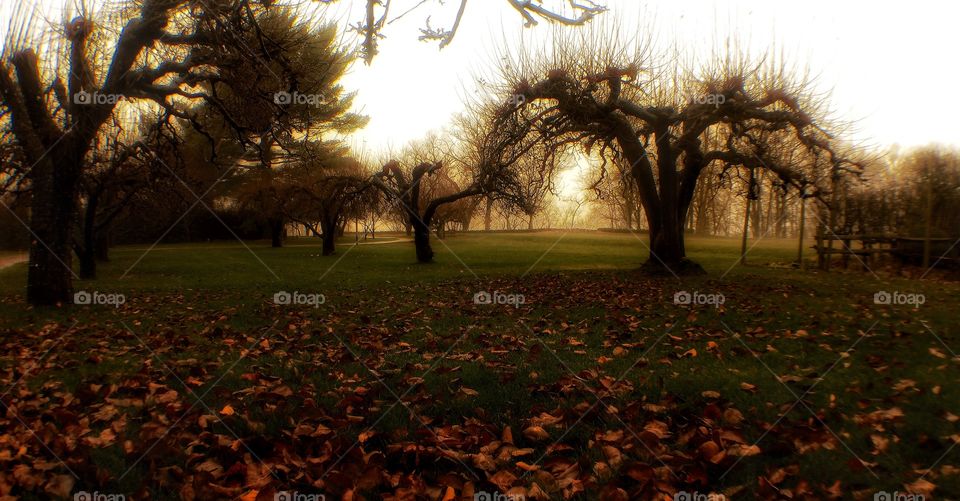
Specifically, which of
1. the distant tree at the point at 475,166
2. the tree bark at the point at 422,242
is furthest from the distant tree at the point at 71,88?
the tree bark at the point at 422,242

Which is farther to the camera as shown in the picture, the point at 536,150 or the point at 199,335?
the point at 536,150

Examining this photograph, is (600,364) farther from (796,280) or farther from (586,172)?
(586,172)

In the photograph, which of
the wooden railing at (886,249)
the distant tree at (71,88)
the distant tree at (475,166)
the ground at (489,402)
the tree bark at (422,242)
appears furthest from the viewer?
the tree bark at (422,242)

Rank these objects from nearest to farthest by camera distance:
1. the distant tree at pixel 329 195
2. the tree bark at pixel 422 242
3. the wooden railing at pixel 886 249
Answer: the wooden railing at pixel 886 249, the tree bark at pixel 422 242, the distant tree at pixel 329 195

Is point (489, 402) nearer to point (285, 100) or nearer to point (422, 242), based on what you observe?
point (285, 100)

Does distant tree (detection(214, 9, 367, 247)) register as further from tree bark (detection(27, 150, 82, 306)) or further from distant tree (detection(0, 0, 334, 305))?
tree bark (detection(27, 150, 82, 306))

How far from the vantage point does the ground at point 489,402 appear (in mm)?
2977

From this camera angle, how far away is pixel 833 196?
1600cm

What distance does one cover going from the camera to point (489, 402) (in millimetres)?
4199

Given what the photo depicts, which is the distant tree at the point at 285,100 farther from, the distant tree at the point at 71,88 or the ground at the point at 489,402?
the ground at the point at 489,402

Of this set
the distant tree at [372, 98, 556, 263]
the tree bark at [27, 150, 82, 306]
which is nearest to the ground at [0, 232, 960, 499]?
the tree bark at [27, 150, 82, 306]

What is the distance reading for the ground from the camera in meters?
2.98

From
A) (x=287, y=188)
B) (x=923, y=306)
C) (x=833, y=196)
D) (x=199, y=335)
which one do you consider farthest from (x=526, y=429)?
(x=287, y=188)

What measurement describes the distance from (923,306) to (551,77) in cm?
968
